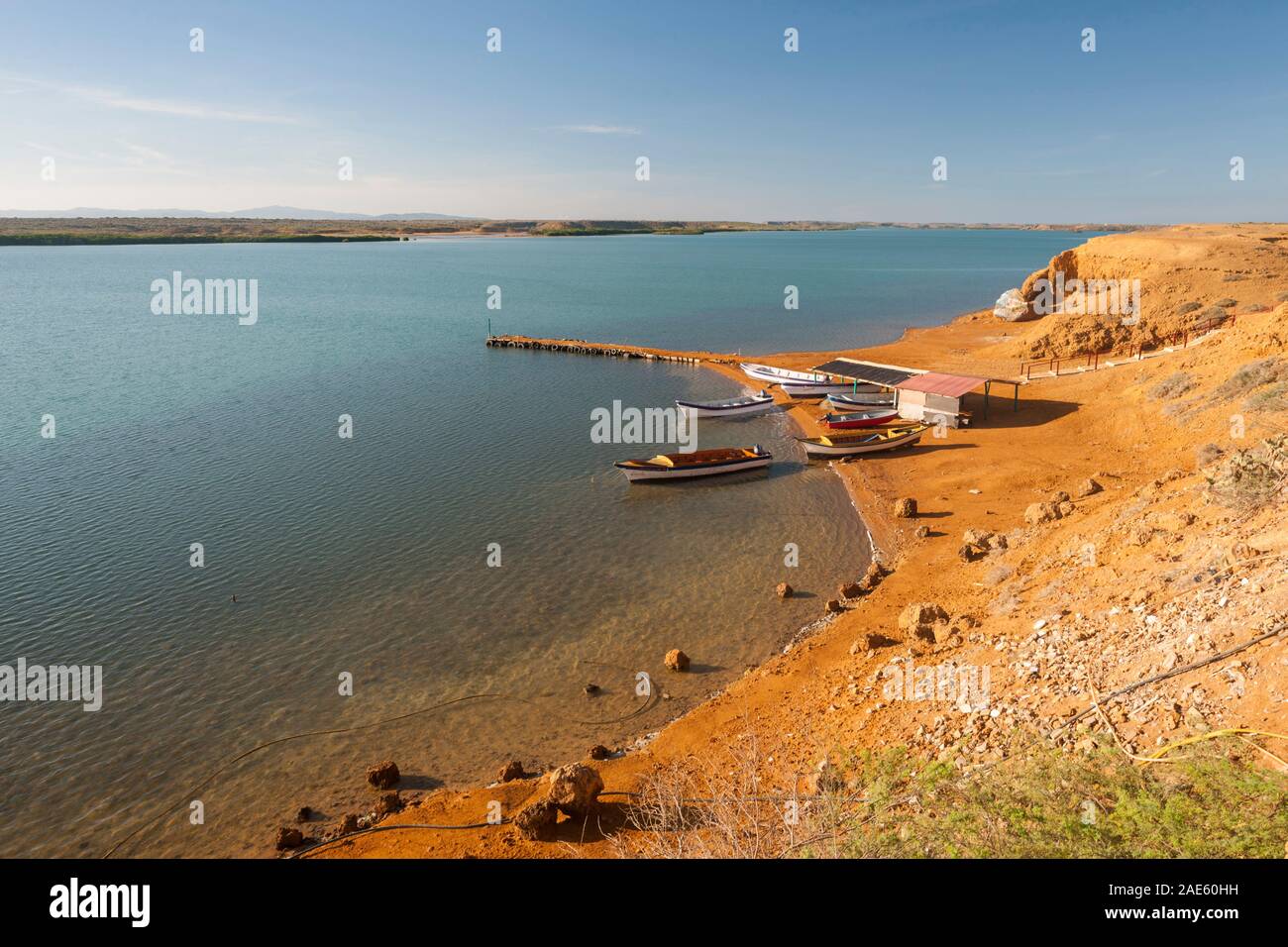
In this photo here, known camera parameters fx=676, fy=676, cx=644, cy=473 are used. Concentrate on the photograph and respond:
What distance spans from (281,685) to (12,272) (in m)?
154

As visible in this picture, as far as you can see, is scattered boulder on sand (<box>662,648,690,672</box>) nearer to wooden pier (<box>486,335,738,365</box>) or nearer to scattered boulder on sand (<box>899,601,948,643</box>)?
scattered boulder on sand (<box>899,601,948,643</box>)

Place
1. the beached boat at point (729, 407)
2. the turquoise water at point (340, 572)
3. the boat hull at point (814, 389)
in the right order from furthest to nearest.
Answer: the boat hull at point (814, 389) < the beached boat at point (729, 407) < the turquoise water at point (340, 572)

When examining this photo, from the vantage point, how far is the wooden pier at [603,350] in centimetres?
6097

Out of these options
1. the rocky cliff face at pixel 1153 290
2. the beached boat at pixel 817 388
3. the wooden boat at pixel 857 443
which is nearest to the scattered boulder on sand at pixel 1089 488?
the wooden boat at pixel 857 443

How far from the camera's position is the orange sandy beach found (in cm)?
1190

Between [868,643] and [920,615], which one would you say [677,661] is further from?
[920,615]

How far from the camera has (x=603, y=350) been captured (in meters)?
64.2

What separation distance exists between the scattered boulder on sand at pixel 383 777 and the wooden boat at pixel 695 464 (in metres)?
18.6

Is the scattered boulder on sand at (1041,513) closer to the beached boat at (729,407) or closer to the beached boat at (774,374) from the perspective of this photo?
the beached boat at (729,407)

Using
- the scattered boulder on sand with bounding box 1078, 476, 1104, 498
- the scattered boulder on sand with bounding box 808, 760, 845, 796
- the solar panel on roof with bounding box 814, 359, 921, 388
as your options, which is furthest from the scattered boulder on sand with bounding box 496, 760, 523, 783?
the solar panel on roof with bounding box 814, 359, 921, 388

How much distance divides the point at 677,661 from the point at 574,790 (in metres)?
6.36

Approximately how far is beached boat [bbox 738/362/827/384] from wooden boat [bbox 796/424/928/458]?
42.6 ft

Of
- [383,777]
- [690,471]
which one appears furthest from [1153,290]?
[383,777]
